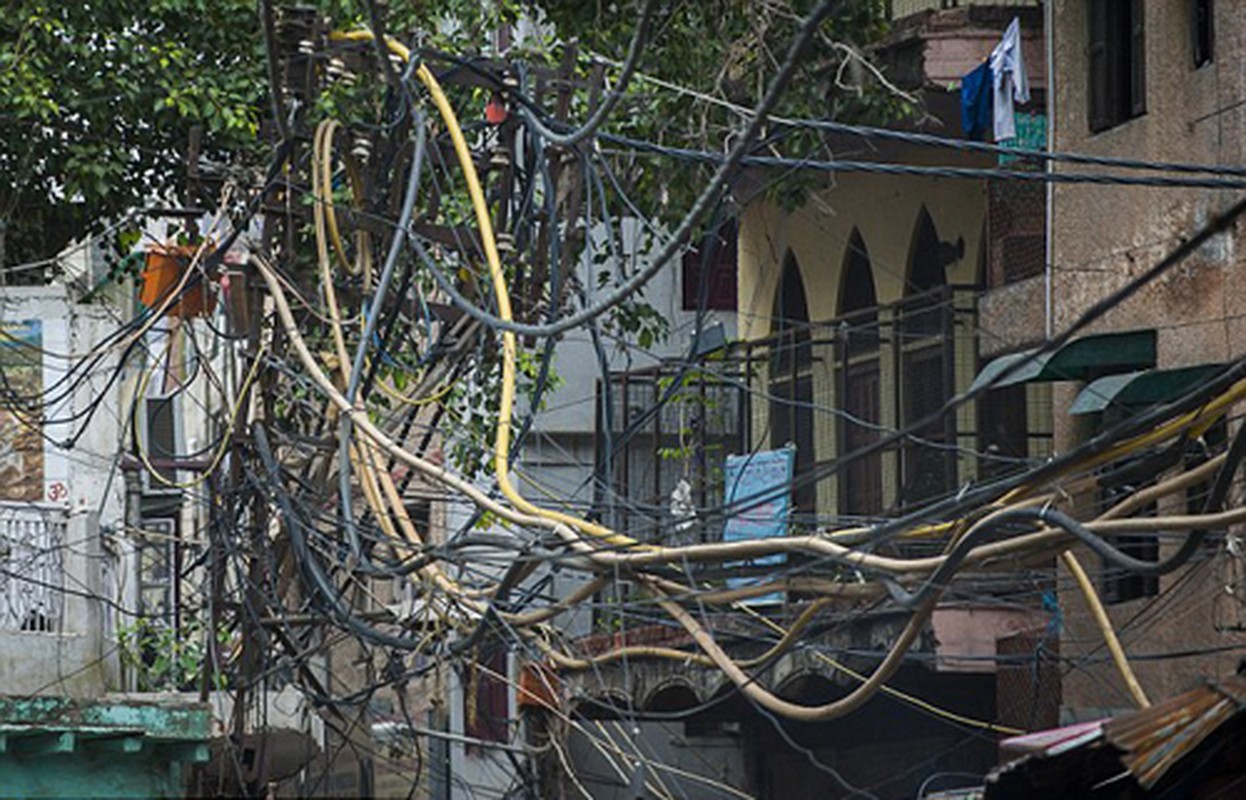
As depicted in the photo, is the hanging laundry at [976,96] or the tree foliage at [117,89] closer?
the hanging laundry at [976,96]

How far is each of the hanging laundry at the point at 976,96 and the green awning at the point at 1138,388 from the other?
300 cm

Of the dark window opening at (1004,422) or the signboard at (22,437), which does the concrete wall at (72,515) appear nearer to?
the signboard at (22,437)

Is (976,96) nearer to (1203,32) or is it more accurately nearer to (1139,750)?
(1203,32)

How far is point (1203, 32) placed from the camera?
54.6 feet

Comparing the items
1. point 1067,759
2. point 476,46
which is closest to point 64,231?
point 476,46

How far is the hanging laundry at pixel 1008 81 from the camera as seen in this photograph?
1842cm

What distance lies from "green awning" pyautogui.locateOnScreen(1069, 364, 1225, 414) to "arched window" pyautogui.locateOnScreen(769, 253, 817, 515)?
20.0ft

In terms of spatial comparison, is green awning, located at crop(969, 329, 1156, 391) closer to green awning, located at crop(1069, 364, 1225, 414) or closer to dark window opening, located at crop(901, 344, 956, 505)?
green awning, located at crop(1069, 364, 1225, 414)

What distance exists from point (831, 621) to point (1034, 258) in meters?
8.64

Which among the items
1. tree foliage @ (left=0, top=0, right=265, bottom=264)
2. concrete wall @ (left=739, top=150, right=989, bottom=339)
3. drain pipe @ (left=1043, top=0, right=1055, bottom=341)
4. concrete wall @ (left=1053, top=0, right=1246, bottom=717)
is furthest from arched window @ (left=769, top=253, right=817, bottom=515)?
tree foliage @ (left=0, top=0, right=265, bottom=264)

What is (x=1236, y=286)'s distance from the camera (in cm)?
1614

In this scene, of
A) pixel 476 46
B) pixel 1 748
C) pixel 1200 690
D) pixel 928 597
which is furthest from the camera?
pixel 476 46

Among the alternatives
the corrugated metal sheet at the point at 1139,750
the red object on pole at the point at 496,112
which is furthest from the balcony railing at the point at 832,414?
the corrugated metal sheet at the point at 1139,750

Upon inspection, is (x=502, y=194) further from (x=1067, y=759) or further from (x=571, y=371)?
(x=571, y=371)
